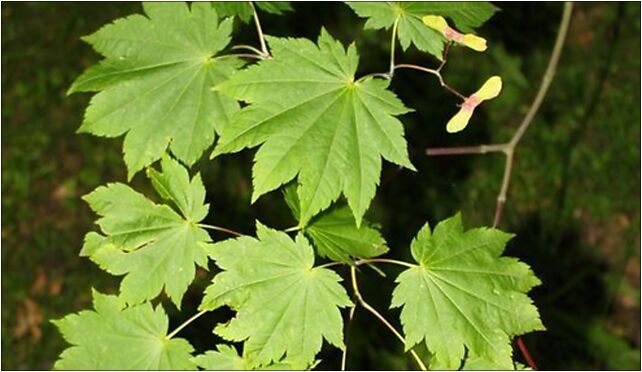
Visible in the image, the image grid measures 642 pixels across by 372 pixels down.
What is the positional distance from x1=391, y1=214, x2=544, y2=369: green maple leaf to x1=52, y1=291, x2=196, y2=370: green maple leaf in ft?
1.71

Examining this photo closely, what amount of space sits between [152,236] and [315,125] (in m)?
0.45

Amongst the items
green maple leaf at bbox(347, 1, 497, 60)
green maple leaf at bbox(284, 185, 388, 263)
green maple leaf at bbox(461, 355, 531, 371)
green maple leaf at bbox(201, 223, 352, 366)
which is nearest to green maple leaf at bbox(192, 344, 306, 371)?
green maple leaf at bbox(201, 223, 352, 366)

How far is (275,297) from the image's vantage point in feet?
5.69

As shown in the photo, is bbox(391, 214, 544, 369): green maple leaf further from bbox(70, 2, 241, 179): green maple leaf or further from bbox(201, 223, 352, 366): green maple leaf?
bbox(70, 2, 241, 179): green maple leaf

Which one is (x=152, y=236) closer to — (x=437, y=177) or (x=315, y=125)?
(x=315, y=125)

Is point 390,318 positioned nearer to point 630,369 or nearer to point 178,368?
point 630,369

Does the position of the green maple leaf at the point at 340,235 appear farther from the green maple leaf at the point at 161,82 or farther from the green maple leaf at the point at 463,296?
the green maple leaf at the point at 161,82

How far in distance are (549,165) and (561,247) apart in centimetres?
43

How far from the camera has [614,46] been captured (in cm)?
448

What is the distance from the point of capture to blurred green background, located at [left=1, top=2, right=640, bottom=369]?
12.5 feet

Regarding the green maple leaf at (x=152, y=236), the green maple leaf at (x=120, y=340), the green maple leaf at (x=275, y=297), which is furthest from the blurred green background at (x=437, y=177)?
the green maple leaf at (x=275, y=297)

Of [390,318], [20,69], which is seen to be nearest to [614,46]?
[390,318]

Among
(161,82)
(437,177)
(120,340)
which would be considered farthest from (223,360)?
(437,177)

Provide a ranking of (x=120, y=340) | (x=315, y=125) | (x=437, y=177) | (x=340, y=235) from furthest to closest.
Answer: (x=437, y=177) < (x=120, y=340) < (x=340, y=235) < (x=315, y=125)
